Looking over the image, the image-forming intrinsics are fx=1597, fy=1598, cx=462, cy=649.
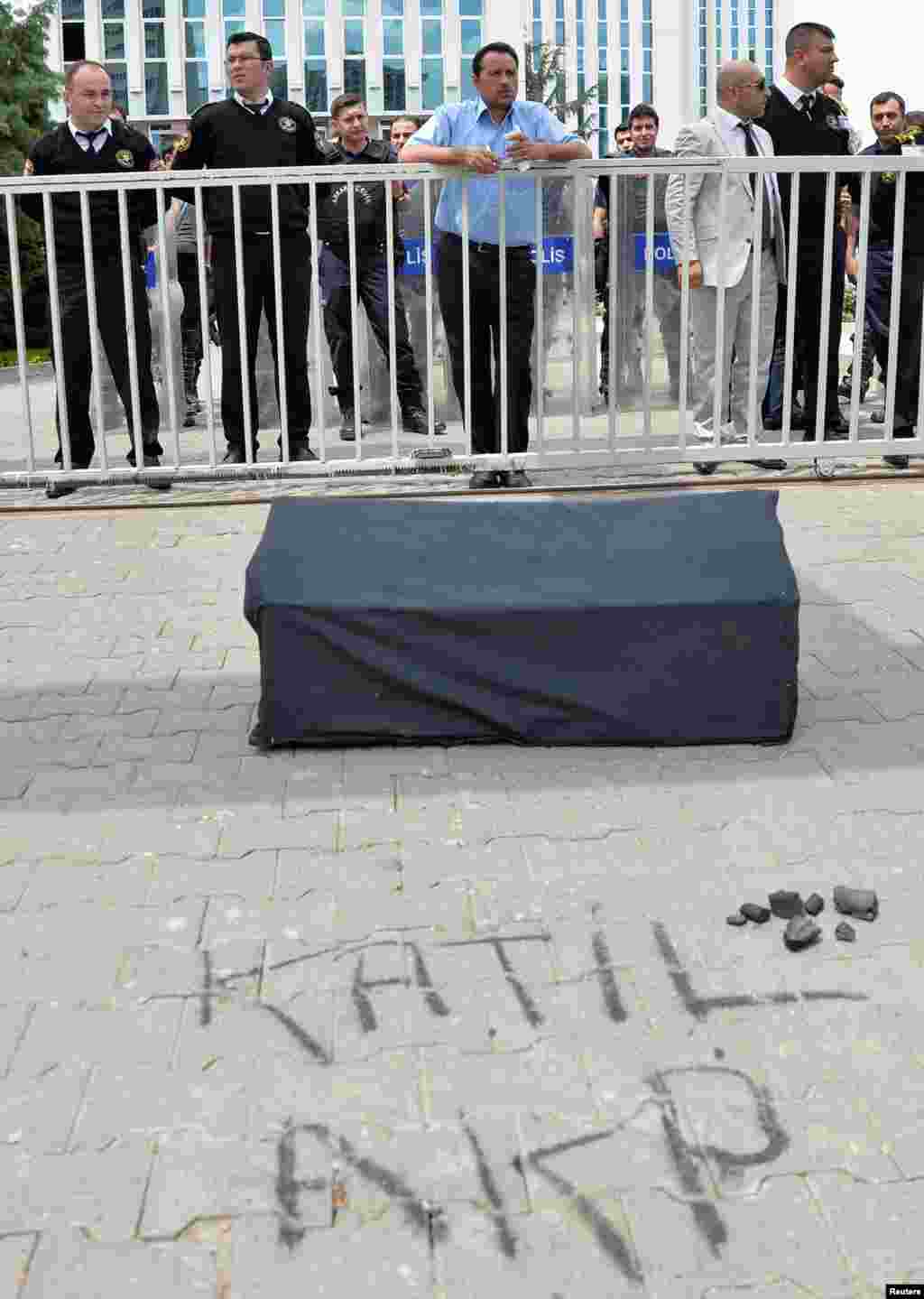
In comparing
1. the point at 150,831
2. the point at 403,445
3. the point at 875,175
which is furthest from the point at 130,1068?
the point at 875,175

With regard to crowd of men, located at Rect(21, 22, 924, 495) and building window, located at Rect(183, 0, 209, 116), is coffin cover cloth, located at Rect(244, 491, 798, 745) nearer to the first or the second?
crowd of men, located at Rect(21, 22, 924, 495)

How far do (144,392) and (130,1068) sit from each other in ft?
20.2

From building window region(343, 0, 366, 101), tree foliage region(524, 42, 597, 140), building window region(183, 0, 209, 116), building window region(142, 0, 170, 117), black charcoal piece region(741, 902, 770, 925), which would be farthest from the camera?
building window region(343, 0, 366, 101)

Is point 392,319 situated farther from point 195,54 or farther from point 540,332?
point 195,54

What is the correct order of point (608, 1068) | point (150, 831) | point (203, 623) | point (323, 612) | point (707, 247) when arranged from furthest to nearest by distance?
point (707, 247)
point (203, 623)
point (323, 612)
point (150, 831)
point (608, 1068)

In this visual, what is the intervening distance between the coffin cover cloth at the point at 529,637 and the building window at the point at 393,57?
87.6 metres

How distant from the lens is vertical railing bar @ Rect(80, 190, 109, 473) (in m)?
7.82

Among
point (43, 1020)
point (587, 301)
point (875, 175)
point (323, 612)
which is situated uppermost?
point (875, 175)

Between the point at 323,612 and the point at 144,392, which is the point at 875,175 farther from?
the point at 323,612

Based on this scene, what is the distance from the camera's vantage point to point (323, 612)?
4.15m

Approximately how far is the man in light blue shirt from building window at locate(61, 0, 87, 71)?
82.6m

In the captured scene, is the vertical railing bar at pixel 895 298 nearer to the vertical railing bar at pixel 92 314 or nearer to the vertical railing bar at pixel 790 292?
the vertical railing bar at pixel 790 292

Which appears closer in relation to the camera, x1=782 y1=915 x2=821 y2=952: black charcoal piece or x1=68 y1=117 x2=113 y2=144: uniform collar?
x1=782 y1=915 x2=821 y2=952: black charcoal piece

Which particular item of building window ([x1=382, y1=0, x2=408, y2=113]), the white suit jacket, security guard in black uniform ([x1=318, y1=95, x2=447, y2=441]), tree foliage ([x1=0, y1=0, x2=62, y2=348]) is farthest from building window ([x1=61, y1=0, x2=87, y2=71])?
the white suit jacket
